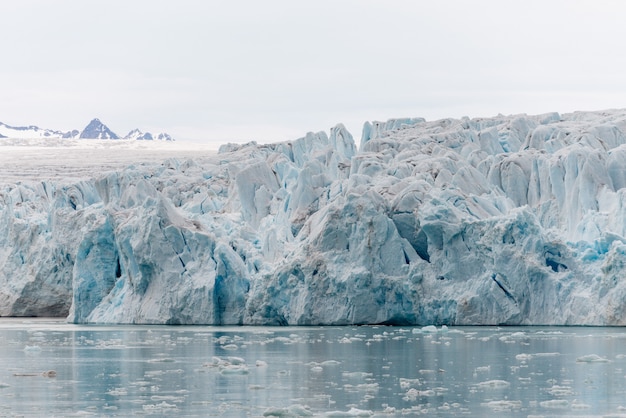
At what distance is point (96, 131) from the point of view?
3957 inches

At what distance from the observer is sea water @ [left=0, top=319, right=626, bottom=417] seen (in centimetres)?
1030

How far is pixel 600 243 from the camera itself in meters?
21.0

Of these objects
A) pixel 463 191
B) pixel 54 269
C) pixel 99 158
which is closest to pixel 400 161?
pixel 463 191

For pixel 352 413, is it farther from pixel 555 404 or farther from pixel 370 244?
pixel 370 244

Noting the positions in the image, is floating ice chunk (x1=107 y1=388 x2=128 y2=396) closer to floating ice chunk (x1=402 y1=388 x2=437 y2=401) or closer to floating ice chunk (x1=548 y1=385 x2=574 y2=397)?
floating ice chunk (x1=402 y1=388 x2=437 y2=401)

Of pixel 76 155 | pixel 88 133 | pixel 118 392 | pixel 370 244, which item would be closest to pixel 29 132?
pixel 88 133

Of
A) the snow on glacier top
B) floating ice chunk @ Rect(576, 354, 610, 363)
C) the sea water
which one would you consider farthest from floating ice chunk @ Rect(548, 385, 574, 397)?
the snow on glacier top

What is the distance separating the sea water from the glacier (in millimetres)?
704

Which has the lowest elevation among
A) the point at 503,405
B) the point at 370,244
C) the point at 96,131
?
the point at 503,405

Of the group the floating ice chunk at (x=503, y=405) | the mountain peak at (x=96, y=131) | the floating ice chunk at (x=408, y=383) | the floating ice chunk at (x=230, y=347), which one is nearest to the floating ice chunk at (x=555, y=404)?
the floating ice chunk at (x=503, y=405)

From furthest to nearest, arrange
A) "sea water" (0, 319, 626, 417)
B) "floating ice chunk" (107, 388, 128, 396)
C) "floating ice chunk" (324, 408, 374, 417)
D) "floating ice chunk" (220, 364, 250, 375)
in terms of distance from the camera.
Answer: "floating ice chunk" (220, 364, 250, 375)
"floating ice chunk" (107, 388, 128, 396)
"sea water" (0, 319, 626, 417)
"floating ice chunk" (324, 408, 374, 417)

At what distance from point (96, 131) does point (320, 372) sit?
89586 millimetres

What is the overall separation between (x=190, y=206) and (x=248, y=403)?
58.4 feet

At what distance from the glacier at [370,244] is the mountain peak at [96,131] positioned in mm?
71021
